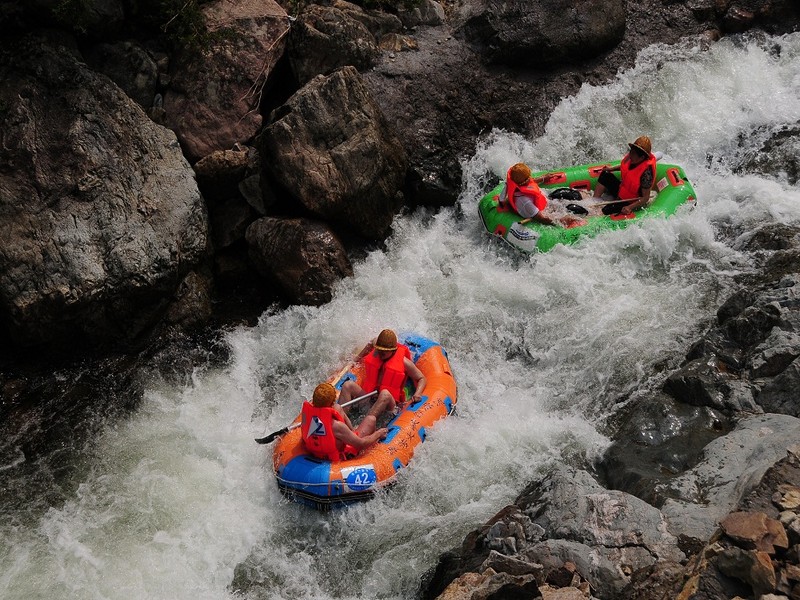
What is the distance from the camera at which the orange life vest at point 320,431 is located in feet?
23.2

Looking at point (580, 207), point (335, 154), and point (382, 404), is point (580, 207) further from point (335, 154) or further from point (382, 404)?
point (382, 404)

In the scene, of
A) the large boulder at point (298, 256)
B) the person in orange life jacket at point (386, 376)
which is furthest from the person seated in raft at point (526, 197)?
the person in orange life jacket at point (386, 376)

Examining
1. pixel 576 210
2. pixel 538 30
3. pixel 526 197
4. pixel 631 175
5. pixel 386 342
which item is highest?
pixel 538 30

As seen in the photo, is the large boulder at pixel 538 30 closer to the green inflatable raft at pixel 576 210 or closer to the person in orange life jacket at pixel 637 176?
the green inflatable raft at pixel 576 210

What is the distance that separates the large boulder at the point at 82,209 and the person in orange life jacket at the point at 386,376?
2.72m

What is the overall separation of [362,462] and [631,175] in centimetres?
552

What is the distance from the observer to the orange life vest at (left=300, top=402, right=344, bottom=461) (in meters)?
7.08

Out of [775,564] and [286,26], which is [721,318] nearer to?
[775,564]

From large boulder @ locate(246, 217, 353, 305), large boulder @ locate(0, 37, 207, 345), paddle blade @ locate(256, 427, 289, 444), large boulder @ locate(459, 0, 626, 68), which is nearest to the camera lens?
paddle blade @ locate(256, 427, 289, 444)

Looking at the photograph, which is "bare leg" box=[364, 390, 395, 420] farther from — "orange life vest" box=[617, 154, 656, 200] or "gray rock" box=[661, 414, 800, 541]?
"orange life vest" box=[617, 154, 656, 200]

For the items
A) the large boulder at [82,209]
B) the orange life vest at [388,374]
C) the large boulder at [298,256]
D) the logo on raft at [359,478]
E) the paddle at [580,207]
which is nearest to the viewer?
the logo on raft at [359,478]

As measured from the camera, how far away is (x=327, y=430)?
7.08 meters

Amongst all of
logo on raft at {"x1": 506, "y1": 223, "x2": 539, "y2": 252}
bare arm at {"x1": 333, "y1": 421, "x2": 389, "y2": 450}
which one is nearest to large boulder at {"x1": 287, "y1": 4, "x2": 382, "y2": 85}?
logo on raft at {"x1": 506, "y1": 223, "x2": 539, "y2": 252}

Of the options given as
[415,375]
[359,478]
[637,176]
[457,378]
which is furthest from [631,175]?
[359,478]
